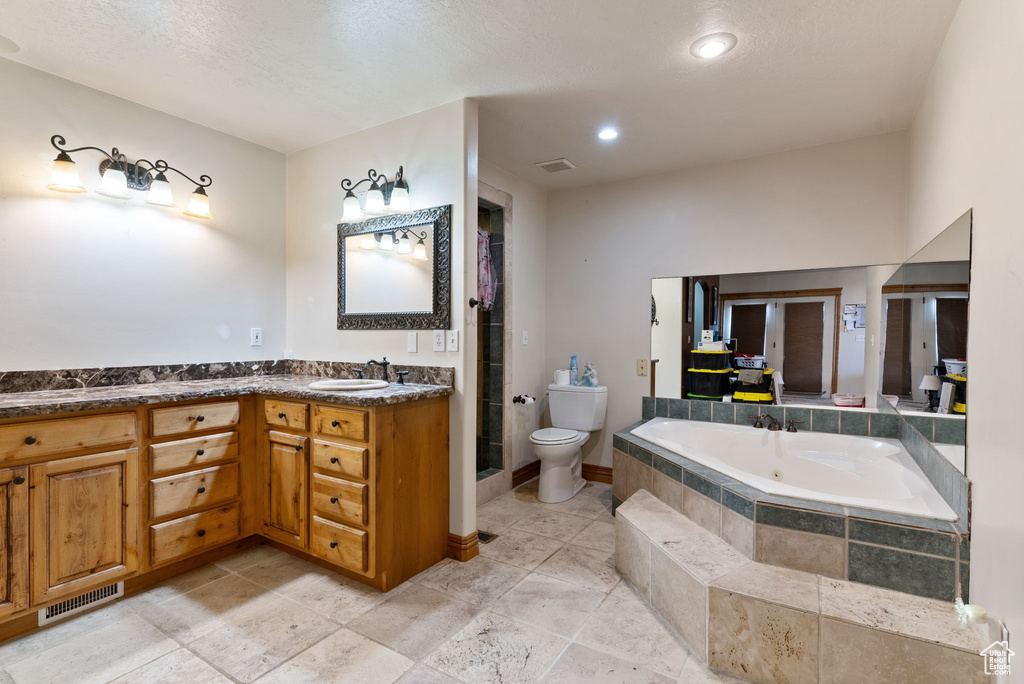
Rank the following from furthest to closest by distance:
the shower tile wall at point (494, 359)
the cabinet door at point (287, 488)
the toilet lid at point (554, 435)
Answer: the shower tile wall at point (494, 359), the toilet lid at point (554, 435), the cabinet door at point (287, 488)

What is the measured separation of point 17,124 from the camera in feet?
6.95

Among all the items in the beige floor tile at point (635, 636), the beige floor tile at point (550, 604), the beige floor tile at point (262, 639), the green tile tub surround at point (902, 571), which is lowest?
the beige floor tile at point (262, 639)

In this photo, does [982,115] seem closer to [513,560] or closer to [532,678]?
[532,678]

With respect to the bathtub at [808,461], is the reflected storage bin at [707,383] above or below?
above

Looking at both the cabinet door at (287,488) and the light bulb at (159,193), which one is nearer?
the cabinet door at (287,488)

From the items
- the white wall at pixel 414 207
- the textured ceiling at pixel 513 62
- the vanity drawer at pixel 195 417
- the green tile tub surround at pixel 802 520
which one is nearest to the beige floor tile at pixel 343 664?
the white wall at pixel 414 207

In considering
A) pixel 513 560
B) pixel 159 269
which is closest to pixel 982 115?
pixel 513 560

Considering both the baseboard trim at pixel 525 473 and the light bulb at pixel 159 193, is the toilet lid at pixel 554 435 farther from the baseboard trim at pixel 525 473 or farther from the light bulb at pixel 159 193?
the light bulb at pixel 159 193

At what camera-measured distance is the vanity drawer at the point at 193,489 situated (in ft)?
6.98

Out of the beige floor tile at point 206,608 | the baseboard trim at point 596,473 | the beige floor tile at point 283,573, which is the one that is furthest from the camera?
the baseboard trim at point 596,473

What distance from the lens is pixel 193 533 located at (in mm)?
2260

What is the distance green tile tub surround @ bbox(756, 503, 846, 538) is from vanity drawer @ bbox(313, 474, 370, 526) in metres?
1.61

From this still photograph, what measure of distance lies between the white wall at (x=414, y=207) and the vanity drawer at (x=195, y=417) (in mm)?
711

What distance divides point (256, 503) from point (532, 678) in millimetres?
1709
